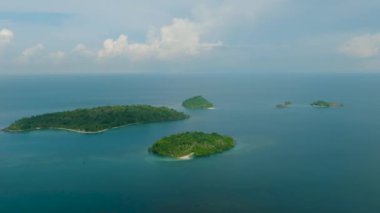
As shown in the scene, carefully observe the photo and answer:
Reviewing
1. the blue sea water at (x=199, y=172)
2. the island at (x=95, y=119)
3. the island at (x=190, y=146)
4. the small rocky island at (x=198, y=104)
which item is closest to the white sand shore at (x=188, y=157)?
the island at (x=190, y=146)

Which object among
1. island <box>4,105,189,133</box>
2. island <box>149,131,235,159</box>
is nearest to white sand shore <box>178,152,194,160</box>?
island <box>149,131,235,159</box>

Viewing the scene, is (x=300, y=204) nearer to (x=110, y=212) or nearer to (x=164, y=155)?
(x=110, y=212)

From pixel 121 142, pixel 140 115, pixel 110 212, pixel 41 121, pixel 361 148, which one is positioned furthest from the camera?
pixel 140 115

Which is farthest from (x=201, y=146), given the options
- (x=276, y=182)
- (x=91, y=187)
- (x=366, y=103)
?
(x=366, y=103)

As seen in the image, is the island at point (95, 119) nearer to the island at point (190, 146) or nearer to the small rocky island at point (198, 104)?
the small rocky island at point (198, 104)

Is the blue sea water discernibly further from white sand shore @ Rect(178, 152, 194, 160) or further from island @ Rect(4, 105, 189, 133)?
island @ Rect(4, 105, 189, 133)

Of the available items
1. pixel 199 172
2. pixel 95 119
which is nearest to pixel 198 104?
pixel 95 119

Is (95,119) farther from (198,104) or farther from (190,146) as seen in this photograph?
(198,104)
